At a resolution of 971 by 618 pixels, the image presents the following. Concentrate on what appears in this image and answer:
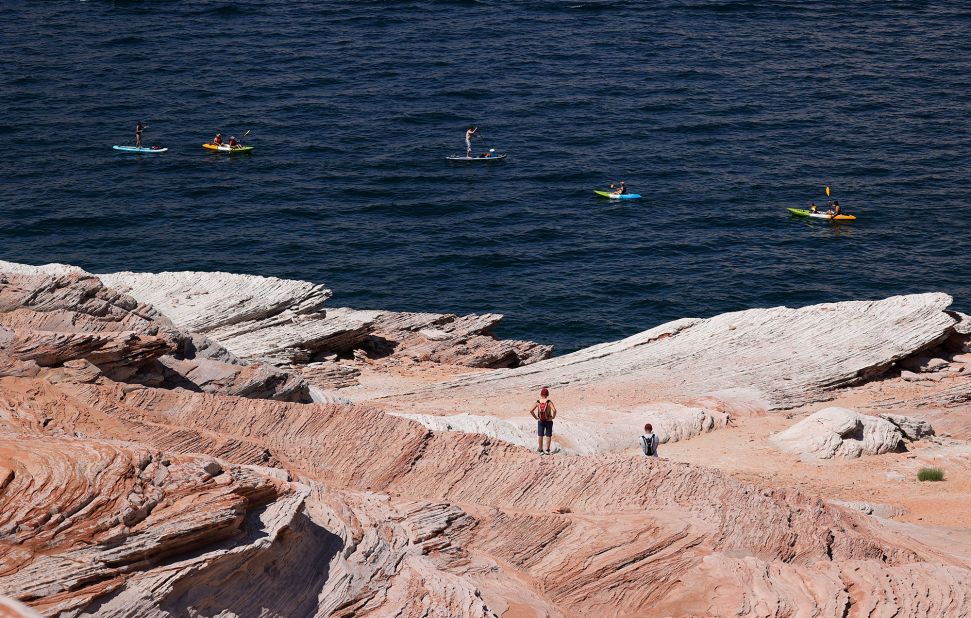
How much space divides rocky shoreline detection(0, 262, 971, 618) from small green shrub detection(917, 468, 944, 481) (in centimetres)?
38

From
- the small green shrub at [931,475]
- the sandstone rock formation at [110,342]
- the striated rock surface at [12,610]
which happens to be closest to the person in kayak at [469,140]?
the sandstone rock formation at [110,342]

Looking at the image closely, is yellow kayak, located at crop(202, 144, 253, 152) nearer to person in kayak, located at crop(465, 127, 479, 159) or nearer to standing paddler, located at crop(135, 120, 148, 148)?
standing paddler, located at crop(135, 120, 148, 148)

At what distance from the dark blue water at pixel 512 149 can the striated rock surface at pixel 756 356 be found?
1579 centimetres

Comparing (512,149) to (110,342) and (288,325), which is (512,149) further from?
(110,342)

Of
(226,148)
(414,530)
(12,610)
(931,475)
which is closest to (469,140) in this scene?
(226,148)

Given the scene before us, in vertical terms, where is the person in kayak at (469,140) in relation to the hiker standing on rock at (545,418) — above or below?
below

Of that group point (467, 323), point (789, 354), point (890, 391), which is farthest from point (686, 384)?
point (467, 323)

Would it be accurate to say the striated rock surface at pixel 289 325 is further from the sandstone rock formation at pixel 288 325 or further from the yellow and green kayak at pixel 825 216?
the yellow and green kayak at pixel 825 216

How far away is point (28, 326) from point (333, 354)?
1527 centimetres

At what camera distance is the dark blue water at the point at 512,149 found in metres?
59.3

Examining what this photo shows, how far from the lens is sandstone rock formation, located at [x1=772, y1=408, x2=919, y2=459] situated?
1118 inches

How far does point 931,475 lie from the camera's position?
26734mm

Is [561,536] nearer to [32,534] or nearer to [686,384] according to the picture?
[32,534]

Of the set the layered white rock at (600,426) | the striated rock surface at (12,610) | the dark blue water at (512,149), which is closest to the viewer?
the striated rock surface at (12,610)
